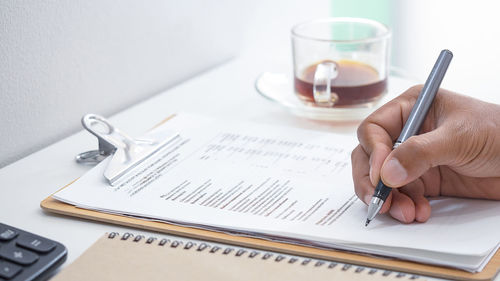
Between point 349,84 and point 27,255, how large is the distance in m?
0.50

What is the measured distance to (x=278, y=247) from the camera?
1.87 feet

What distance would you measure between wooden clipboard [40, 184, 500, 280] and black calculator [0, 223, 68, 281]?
0.07 metres

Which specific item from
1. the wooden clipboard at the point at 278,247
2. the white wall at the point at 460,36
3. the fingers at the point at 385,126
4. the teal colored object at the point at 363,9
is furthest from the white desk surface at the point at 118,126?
the white wall at the point at 460,36

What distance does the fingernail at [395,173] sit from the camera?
59 centimetres

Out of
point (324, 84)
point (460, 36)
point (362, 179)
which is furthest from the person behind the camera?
point (460, 36)

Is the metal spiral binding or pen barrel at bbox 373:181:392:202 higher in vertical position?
pen barrel at bbox 373:181:392:202

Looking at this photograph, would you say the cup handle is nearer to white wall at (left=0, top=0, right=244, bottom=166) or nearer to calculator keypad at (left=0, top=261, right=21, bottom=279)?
white wall at (left=0, top=0, right=244, bottom=166)

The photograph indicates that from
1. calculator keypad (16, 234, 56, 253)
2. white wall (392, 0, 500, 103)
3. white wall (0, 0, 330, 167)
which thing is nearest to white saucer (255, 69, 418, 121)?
white wall (0, 0, 330, 167)

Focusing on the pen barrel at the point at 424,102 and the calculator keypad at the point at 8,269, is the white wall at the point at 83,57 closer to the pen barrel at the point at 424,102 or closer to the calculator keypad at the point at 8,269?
the calculator keypad at the point at 8,269

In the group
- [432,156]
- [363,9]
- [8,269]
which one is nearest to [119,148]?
[8,269]

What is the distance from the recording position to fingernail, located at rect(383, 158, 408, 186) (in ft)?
1.92

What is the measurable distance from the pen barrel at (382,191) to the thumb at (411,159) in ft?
0.04

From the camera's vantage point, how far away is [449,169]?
66 centimetres

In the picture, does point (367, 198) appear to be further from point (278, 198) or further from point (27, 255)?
point (27, 255)
